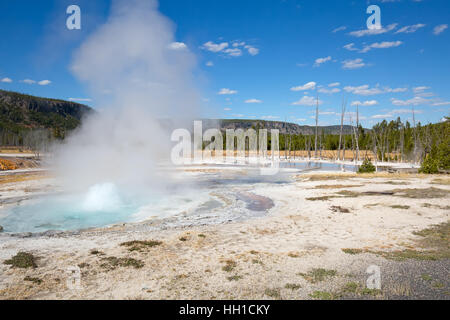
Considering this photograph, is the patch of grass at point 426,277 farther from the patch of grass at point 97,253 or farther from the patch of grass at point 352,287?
the patch of grass at point 97,253

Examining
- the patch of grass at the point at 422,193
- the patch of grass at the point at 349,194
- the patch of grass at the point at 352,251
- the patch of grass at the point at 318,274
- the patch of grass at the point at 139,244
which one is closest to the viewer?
the patch of grass at the point at 318,274

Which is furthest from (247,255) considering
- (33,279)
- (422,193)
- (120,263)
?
(422,193)

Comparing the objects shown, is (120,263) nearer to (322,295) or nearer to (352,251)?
(322,295)

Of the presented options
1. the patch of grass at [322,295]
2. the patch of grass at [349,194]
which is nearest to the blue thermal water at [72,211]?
the patch of grass at [322,295]

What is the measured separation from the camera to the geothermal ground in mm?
Answer: 5402

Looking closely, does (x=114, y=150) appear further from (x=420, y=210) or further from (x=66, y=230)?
(x=420, y=210)

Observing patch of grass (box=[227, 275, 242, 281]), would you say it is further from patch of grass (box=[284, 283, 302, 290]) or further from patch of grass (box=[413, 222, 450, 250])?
patch of grass (box=[413, 222, 450, 250])

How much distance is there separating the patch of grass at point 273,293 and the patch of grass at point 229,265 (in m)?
1.26

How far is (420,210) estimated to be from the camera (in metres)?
12.0

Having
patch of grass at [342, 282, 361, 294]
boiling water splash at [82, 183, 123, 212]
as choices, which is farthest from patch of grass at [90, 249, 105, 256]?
boiling water splash at [82, 183, 123, 212]

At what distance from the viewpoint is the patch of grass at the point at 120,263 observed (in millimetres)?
6721

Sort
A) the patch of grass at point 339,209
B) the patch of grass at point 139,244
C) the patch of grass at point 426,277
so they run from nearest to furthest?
the patch of grass at point 426,277 → the patch of grass at point 139,244 → the patch of grass at point 339,209
